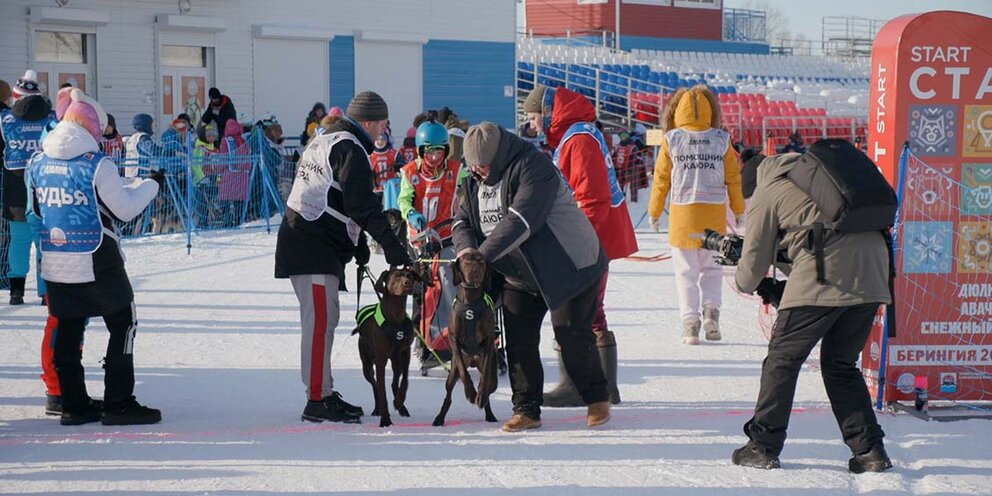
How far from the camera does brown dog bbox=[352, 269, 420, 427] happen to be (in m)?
6.09

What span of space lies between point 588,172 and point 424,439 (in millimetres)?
1854

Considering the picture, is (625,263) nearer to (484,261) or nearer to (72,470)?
(484,261)

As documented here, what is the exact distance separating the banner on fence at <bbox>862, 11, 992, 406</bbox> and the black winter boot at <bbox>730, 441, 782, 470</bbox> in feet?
4.82

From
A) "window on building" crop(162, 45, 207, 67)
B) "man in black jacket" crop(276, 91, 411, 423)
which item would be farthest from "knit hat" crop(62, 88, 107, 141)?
"window on building" crop(162, 45, 207, 67)

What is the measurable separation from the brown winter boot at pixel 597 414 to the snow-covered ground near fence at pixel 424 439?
0.07 m

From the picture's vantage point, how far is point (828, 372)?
17.6 feet

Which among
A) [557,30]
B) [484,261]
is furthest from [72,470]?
[557,30]

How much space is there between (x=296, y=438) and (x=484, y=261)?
1.29 m

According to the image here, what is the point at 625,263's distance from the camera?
544 inches

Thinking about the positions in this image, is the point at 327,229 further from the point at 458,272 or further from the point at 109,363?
the point at 109,363

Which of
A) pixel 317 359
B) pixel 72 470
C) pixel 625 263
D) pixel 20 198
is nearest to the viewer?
pixel 72 470

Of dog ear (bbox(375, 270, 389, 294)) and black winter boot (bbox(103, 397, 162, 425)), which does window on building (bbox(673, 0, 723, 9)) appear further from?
black winter boot (bbox(103, 397, 162, 425))

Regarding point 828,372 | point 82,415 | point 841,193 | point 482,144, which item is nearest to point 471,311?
point 482,144

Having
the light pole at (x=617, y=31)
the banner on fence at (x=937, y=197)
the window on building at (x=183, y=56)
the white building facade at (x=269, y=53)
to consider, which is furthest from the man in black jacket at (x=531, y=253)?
the light pole at (x=617, y=31)
